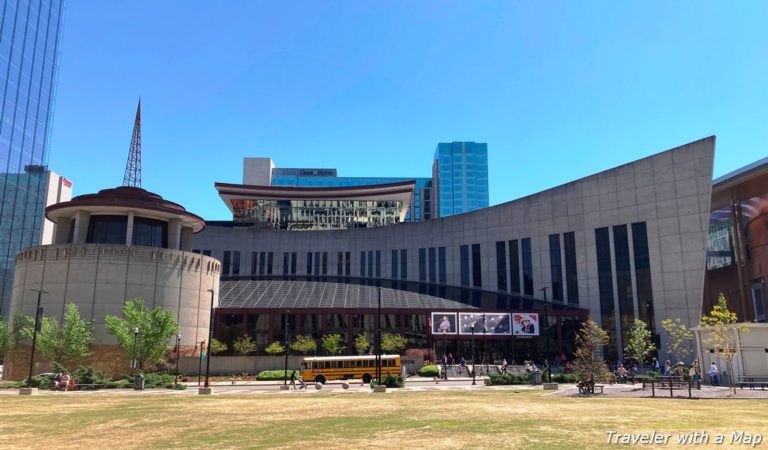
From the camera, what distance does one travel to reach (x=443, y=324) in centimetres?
6356

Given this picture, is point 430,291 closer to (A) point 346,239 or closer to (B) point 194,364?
(A) point 346,239

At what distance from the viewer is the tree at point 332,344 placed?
62.0 metres

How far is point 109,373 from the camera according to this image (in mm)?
54469

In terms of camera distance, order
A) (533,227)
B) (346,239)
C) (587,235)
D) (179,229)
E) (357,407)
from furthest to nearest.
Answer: (346,239)
(533,227)
(587,235)
(179,229)
(357,407)

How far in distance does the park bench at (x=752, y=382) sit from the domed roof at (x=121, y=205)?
2175 inches

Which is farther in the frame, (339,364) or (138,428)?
(339,364)

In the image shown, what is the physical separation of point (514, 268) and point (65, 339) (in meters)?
54.6

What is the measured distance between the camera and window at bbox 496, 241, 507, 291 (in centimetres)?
7900

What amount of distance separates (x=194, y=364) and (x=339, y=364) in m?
16.6

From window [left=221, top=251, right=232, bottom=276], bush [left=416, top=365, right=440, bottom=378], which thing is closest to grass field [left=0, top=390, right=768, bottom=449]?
bush [left=416, top=365, right=440, bottom=378]

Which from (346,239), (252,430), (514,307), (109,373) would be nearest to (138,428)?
(252,430)

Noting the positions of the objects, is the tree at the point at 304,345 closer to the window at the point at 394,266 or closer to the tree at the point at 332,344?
the tree at the point at 332,344

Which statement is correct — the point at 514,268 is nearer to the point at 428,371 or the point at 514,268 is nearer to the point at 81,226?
the point at 428,371

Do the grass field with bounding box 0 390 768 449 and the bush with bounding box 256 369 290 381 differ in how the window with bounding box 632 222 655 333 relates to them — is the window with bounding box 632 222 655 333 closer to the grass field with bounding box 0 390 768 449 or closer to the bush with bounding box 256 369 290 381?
the grass field with bounding box 0 390 768 449
